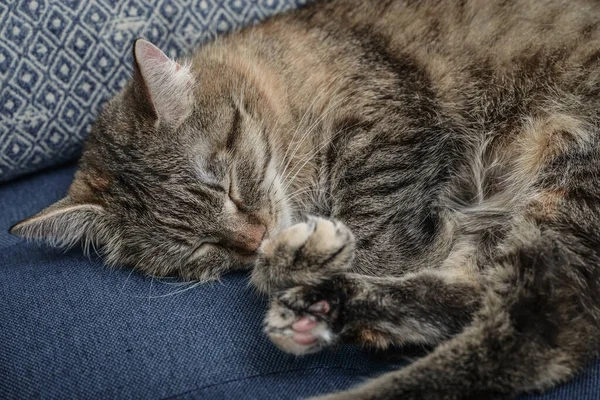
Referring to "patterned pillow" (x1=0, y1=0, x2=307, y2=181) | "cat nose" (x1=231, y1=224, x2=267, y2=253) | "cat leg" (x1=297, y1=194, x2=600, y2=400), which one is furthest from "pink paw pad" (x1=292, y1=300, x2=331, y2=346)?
"patterned pillow" (x1=0, y1=0, x2=307, y2=181)

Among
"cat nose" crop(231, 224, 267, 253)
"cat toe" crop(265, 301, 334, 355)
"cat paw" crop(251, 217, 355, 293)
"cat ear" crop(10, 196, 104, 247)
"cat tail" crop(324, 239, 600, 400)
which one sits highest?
"cat tail" crop(324, 239, 600, 400)

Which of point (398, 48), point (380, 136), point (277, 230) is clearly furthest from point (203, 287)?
point (398, 48)

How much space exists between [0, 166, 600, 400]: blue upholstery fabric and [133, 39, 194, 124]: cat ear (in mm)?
455

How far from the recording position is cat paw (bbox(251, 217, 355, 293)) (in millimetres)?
1347

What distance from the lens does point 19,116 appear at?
6.25ft

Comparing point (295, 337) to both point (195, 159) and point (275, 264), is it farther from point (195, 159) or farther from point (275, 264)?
point (195, 159)

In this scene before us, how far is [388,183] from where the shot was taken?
1.56 metres

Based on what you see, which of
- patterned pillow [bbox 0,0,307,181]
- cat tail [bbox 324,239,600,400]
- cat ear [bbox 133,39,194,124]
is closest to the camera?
cat tail [bbox 324,239,600,400]

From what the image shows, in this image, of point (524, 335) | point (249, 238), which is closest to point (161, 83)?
point (249, 238)

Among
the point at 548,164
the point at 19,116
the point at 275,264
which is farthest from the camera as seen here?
the point at 19,116

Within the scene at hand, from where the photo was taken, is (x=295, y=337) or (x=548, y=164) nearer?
(x=295, y=337)

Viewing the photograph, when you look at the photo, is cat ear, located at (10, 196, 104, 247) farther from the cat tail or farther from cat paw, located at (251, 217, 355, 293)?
the cat tail

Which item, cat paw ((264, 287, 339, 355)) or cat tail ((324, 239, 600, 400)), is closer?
cat tail ((324, 239, 600, 400))

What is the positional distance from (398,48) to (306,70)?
11.1 inches
